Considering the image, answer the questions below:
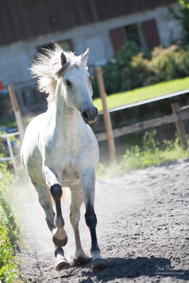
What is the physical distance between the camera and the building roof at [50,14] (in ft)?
64.0

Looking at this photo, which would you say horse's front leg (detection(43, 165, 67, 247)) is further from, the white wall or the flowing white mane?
the white wall

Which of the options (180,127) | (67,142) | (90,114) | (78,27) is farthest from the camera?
(78,27)

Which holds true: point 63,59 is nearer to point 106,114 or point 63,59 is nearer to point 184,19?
point 106,114

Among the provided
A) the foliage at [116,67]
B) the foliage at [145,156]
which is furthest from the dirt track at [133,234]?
the foliage at [116,67]

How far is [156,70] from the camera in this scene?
54.3 ft

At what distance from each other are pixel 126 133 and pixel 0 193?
4325 mm

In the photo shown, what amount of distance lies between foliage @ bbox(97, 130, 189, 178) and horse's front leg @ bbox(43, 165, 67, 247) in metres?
4.25

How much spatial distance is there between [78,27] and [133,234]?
1718 centimetres

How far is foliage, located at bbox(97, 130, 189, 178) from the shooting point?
842cm

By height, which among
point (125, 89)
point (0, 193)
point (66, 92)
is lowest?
point (125, 89)

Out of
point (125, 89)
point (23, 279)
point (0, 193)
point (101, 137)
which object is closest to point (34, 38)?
point (125, 89)

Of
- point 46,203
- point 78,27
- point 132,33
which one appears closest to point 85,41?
point 78,27

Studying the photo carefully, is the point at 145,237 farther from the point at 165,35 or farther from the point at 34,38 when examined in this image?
the point at 165,35

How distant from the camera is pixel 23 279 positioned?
3973 millimetres
